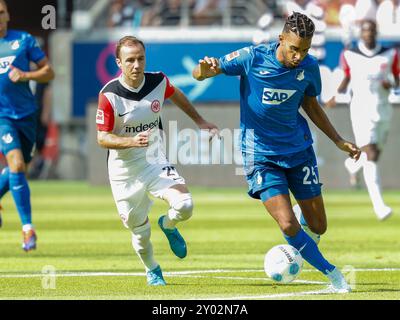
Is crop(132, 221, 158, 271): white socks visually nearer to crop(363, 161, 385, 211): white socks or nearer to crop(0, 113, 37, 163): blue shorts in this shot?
crop(0, 113, 37, 163): blue shorts

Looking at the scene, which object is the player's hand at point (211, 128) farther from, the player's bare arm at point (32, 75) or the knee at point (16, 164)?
the knee at point (16, 164)

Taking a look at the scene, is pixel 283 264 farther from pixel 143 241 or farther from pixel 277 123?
pixel 143 241

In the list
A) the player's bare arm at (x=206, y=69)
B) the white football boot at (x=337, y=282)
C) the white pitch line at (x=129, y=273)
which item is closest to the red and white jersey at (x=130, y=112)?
the player's bare arm at (x=206, y=69)

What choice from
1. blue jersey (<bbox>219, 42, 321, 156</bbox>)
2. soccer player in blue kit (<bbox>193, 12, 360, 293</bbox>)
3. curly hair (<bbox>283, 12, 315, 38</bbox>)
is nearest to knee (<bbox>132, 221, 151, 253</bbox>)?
soccer player in blue kit (<bbox>193, 12, 360, 293</bbox>)

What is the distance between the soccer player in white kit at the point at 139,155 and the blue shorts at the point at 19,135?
11.1ft

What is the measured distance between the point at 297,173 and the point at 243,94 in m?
0.81

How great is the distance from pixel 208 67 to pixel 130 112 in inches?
32.3

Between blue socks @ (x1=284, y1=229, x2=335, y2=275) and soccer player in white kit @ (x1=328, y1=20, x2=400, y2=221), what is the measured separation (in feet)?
26.0

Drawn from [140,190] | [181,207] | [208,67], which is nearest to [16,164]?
[140,190]

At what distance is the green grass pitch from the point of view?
30.6 ft

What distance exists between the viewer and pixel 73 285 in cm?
974

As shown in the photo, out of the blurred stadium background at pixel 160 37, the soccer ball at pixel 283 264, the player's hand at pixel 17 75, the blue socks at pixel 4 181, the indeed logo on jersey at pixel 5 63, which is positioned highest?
the blurred stadium background at pixel 160 37

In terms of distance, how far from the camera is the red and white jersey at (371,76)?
1861cm

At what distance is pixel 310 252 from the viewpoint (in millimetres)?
9227
